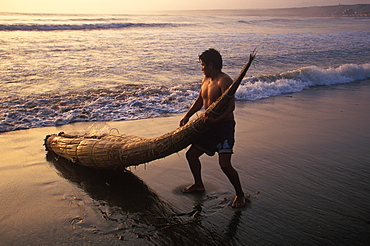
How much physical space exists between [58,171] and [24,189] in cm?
54

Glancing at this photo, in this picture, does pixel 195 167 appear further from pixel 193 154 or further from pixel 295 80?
pixel 295 80

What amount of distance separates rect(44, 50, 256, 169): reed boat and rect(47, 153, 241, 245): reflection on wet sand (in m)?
0.21

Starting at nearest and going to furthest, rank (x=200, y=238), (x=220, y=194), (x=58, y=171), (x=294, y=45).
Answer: (x=200, y=238) < (x=220, y=194) < (x=58, y=171) < (x=294, y=45)

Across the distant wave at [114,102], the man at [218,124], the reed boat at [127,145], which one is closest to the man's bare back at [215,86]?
the man at [218,124]

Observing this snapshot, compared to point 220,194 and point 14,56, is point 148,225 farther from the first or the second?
point 14,56

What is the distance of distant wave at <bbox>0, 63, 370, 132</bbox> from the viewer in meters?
6.51

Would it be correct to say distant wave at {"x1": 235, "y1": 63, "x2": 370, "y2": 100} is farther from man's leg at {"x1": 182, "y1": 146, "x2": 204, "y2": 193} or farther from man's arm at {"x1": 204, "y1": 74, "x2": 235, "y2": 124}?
man's arm at {"x1": 204, "y1": 74, "x2": 235, "y2": 124}

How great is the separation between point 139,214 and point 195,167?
2.64 ft

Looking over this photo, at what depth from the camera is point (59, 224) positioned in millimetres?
3109

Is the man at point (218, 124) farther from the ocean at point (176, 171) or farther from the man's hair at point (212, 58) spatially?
the ocean at point (176, 171)

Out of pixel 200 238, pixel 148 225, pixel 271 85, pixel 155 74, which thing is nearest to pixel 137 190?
pixel 148 225

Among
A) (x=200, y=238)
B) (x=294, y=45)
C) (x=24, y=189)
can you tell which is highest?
(x=200, y=238)

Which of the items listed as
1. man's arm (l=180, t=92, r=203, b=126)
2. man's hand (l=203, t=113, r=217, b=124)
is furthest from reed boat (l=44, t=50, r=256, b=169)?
man's arm (l=180, t=92, r=203, b=126)

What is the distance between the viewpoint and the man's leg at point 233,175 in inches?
133
